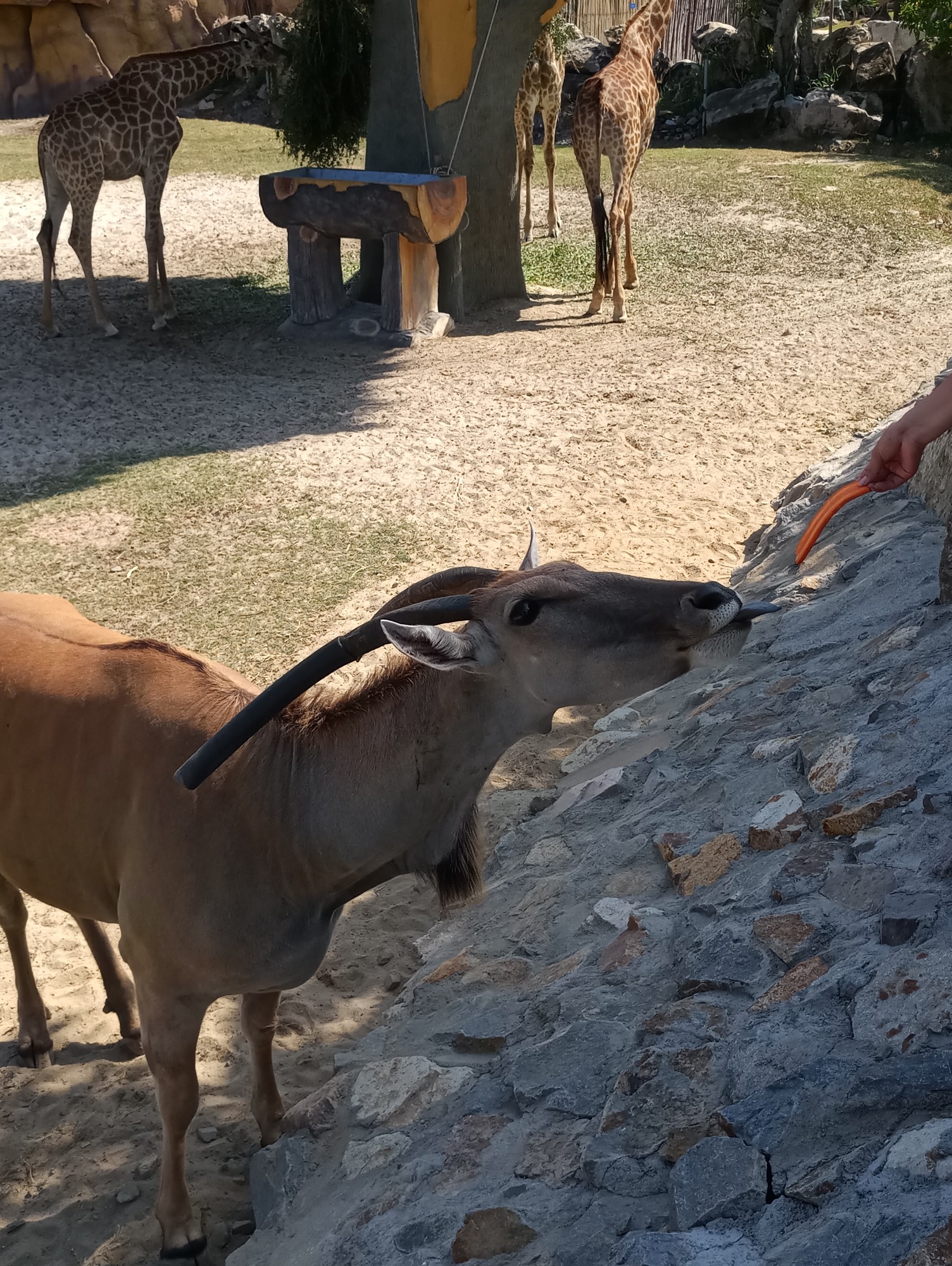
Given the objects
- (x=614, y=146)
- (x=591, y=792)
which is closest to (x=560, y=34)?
(x=614, y=146)

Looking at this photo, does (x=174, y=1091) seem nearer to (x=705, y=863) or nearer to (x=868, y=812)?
(x=705, y=863)

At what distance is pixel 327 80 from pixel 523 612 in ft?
33.2

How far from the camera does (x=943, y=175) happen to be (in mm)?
14641

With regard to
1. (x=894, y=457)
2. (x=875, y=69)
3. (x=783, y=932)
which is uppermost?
(x=875, y=69)

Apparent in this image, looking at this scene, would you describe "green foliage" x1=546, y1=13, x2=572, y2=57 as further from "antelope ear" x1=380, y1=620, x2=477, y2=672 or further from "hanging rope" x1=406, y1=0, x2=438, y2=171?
"antelope ear" x1=380, y1=620, x2=477, y2=672

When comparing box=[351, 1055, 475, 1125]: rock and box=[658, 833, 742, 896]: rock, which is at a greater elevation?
box=[658, 833, 742, 896]: rock

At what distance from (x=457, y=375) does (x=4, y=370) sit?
3.56 m

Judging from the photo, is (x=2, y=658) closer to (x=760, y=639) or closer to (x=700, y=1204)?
(x=700, y=1204)

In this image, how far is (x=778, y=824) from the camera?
313 cm

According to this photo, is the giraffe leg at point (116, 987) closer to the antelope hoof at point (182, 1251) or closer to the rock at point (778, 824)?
the antelope hoof at point (182, 1251)

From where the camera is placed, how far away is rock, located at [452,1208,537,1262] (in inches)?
88.5

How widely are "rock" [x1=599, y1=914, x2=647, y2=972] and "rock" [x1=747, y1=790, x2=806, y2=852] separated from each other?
38 centimetres

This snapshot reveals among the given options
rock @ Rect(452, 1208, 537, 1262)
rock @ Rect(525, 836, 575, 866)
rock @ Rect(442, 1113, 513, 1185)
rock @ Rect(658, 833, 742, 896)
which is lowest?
rock @ Rect(525, 836, 575, 866)

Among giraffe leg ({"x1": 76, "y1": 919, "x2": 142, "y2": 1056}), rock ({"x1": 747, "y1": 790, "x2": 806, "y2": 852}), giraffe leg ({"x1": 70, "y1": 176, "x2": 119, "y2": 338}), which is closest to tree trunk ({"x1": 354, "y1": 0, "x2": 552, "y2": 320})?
giraffe leg ({"x1": 70, "y1": 176, "x2": 119, "y2": 338})
